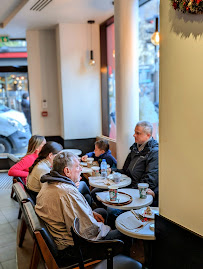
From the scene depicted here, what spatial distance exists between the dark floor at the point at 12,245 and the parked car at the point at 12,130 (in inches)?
101

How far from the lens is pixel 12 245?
316 cm

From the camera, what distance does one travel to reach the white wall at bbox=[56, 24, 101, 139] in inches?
214

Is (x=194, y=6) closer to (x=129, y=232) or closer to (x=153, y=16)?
(x=129, y=232)

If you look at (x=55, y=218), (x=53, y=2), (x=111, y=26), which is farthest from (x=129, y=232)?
(x=111, y=26)

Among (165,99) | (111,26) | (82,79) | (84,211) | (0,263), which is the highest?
(111,26)

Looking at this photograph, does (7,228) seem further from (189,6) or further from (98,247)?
(189,6)

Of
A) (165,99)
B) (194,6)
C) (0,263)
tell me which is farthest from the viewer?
(0,263)

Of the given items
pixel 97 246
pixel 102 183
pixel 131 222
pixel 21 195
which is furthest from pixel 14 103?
pixel 97 246

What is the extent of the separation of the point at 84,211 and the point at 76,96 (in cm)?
380

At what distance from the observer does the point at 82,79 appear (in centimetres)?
560

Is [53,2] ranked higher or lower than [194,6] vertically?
higher

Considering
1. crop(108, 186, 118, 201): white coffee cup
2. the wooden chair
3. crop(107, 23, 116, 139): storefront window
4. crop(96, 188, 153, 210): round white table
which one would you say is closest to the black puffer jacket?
crop(96, 188, 153, 210): round white table

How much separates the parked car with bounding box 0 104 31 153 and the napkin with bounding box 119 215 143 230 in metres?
5.22

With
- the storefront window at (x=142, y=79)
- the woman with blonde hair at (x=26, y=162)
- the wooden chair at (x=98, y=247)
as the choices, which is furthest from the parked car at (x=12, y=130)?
the wooden chair at (x=98, y=247)
